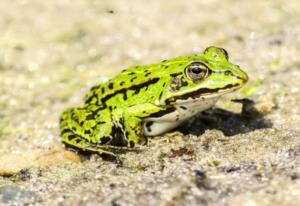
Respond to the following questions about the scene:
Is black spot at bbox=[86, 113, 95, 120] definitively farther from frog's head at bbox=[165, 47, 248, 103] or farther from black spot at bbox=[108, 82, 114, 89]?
frog's head at bbox=[165, 47, 248, 103]

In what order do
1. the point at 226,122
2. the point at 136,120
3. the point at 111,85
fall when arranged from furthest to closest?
the point at 226,122, the point at 111,85, the point at 136,120

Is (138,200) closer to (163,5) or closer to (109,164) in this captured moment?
(109,164)

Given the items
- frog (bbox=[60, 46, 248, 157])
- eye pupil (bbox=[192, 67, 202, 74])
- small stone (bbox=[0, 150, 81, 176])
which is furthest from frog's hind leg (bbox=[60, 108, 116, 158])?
eye pupil (bbox=[192, 67, 202, 74])

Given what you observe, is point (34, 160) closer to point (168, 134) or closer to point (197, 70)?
point (168, 134)

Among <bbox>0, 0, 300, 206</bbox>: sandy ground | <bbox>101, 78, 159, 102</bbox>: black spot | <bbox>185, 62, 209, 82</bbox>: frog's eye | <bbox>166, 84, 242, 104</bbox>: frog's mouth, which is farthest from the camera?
<bbox>101, 78, 159, 102</bbox>: black spot

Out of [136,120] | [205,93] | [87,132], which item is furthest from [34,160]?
[205,93]

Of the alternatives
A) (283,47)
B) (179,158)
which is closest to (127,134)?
(179,158)

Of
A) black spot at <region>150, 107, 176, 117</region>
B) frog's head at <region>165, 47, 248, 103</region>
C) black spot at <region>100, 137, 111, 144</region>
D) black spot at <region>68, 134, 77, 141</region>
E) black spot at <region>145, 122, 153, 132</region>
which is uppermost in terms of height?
frog's head at <region>165, 47, 248, 103</region>

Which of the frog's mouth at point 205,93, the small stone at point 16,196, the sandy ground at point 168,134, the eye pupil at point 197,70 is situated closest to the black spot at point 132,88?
the frog's mouth at point 205,93
